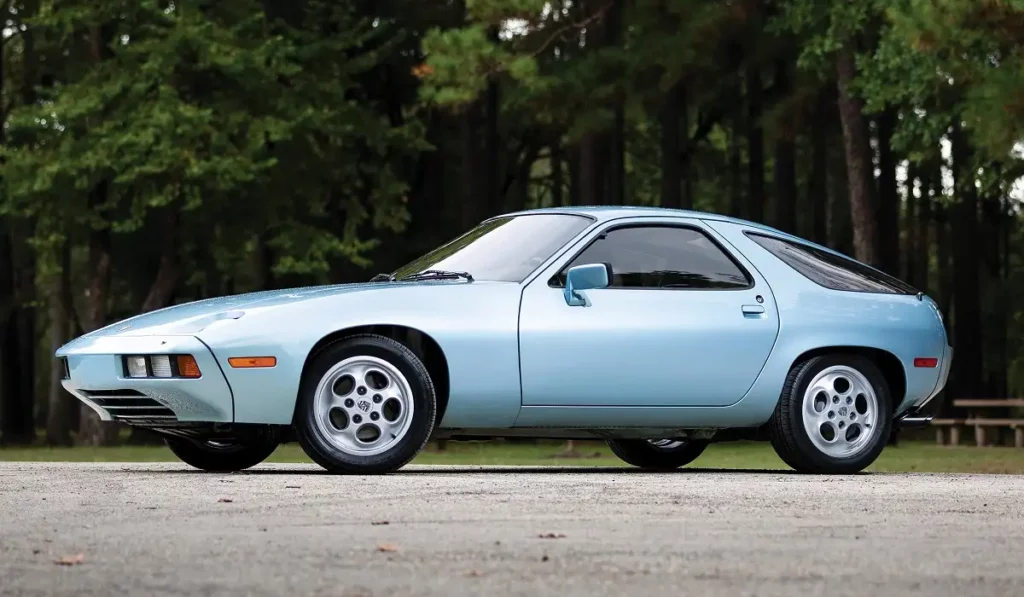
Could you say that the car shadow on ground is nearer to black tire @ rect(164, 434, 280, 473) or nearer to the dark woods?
black tire @ rect(164, 434, 280, 473)

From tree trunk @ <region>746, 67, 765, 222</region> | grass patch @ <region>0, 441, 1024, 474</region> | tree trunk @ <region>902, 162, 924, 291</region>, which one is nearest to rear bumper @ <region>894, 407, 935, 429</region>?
grass patch @ <region>0, 441, 1024, 474</region>

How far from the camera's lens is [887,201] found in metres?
36.9

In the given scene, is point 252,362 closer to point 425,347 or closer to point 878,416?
point 425,347

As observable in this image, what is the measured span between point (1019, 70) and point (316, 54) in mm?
14867

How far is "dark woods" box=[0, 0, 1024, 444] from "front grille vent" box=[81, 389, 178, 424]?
660 inches

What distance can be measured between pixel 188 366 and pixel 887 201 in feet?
92.7

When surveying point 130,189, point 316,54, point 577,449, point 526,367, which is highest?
point 316,54

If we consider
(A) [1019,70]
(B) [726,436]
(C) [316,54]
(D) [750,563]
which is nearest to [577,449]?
(C) [316,54]

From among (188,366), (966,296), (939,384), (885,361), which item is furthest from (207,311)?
(966,296)

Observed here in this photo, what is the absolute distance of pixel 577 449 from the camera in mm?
30719

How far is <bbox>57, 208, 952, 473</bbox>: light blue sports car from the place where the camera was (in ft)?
33.9

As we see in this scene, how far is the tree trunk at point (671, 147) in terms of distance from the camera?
3372 cm

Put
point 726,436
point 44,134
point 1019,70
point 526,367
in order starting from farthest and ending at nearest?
point 44,134 → point 1019,70 → point 726,436 → point 526,367

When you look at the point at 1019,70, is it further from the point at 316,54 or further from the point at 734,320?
the point at 316,54
